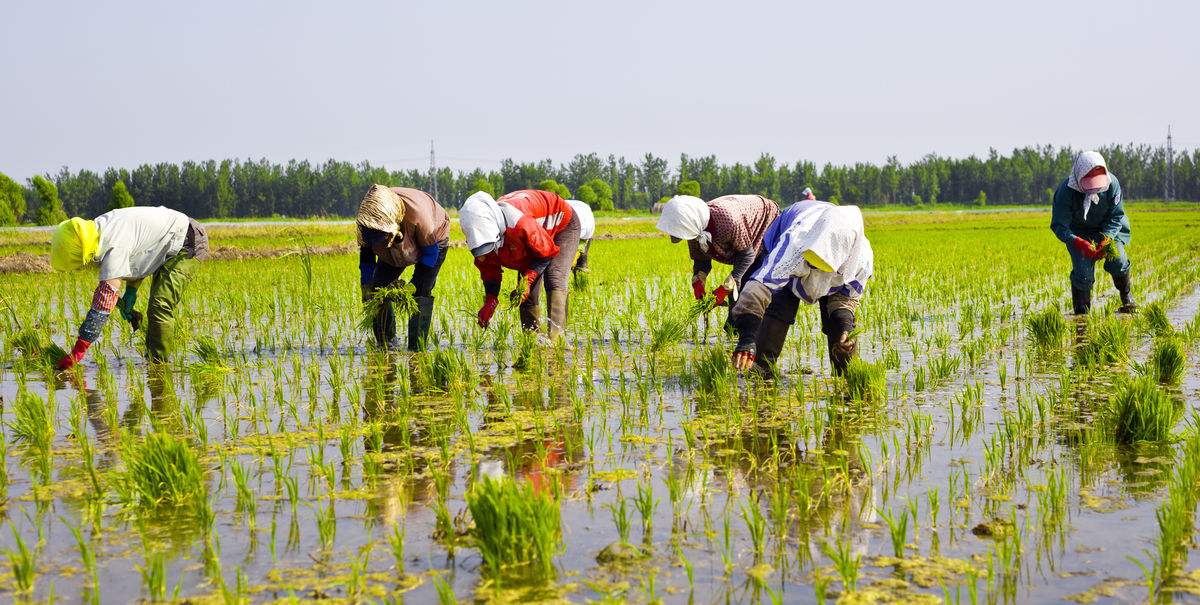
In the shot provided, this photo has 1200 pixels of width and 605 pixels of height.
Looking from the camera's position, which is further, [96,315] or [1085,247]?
[1085,247]

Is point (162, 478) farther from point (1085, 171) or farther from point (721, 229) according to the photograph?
point (1085, 171)

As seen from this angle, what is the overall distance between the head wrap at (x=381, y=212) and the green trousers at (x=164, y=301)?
1202mm

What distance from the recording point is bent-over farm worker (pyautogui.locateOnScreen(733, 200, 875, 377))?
4281 mm

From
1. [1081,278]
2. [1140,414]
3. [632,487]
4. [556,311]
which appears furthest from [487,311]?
[1081,278]

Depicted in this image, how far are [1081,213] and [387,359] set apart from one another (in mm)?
5045

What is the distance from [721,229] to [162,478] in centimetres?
359

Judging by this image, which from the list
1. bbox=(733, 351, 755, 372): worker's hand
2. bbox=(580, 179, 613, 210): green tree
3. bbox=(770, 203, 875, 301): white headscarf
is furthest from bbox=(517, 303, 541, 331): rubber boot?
bbox=(580, 179, 613, 210): green tree

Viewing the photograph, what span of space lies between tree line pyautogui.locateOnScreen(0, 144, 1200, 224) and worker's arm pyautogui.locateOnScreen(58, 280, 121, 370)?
6706 centimetres

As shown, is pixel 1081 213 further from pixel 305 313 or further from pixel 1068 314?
pixel 305 313

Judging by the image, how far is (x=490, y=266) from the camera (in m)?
5.94

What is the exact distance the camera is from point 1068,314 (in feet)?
25.6

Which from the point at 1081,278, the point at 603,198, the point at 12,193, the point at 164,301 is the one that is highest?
the point at 12,193

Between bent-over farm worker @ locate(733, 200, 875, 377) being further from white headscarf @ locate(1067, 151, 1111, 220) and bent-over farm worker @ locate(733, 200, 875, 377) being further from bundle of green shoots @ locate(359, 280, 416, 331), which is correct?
white headscarf @ locate(1067, 151, 1111, 220)

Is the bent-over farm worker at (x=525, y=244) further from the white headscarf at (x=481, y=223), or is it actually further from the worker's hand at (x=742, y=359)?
the worker's hand at (x=742, y=359)
